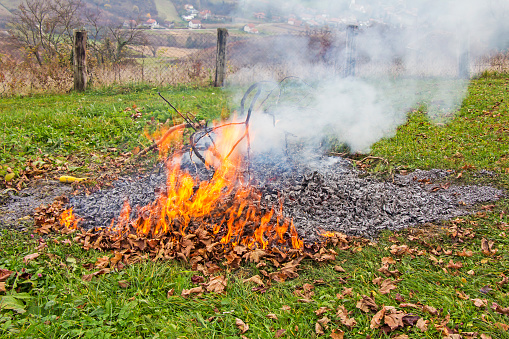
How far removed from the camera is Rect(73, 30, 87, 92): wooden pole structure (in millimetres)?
10742

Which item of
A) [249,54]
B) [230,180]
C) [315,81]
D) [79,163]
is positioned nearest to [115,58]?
[249,54]

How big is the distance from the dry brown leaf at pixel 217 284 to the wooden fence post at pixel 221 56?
33.3ft

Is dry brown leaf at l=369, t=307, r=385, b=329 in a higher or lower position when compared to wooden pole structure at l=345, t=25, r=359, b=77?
lower

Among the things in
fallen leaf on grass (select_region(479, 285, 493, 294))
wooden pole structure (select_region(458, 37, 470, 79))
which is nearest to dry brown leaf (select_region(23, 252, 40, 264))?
fallen leaf on grass (select_region(479, 285, 493, 294))

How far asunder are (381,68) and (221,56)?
570cm

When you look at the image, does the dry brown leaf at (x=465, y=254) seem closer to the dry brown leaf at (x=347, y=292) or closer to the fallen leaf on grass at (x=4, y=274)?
the dry brown leaf at (x=347, y=292)

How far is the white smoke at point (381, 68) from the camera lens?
680cm

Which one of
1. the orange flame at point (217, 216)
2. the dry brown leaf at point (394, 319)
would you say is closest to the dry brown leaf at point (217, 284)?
the orange flame at point (217, 216)

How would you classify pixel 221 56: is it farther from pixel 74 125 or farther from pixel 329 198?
pixel 329 198

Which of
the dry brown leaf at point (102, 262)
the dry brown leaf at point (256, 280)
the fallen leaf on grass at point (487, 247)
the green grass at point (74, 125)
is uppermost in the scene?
the green grass at point (74, 125)

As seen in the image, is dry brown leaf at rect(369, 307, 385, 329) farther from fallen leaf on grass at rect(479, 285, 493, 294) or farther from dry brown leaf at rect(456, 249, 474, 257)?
dry brown leaf at rect(456, 249, 474, 257)

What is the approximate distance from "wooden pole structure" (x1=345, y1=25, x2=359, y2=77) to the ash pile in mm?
5702

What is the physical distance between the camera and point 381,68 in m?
11.0

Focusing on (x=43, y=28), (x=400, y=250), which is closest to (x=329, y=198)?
(x=400, y=250)
